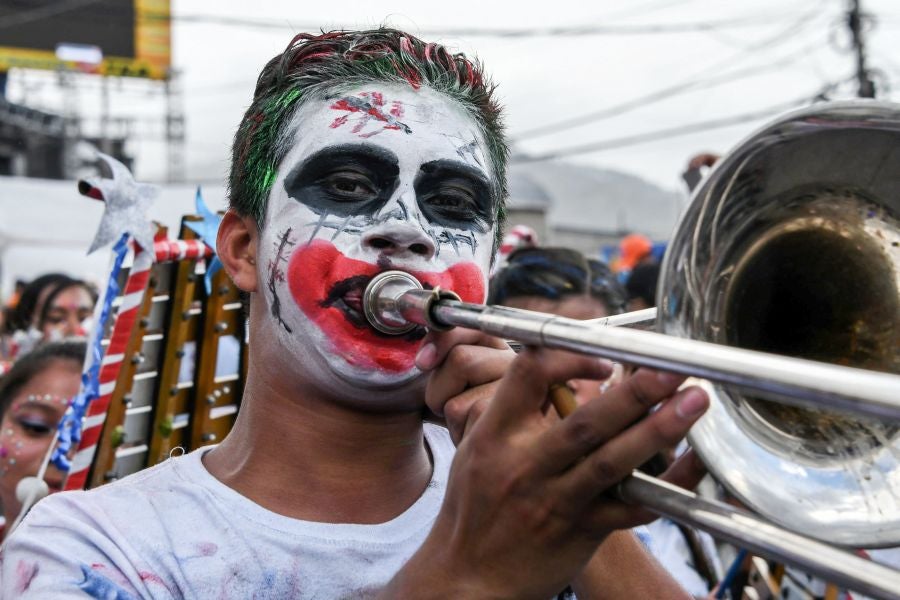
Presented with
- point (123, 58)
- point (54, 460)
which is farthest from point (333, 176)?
point (123, 58)

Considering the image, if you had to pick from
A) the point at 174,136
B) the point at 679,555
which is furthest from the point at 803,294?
the point at 174,136

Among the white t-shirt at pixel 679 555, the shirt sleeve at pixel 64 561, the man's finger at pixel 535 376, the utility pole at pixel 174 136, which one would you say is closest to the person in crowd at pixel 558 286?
the white t-shirt at pixel 679 555

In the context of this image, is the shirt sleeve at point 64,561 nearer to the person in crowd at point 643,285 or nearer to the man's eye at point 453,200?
the man's eye at point 453,200

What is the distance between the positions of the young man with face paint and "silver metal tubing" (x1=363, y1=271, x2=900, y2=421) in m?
0.15

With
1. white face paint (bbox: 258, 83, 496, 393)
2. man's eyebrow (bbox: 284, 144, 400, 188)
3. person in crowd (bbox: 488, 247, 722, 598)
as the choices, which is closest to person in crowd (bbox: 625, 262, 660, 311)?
person in crowd (bbox: 488, 247, 722, 598)

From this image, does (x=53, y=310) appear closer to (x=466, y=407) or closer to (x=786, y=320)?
(x=466, y=407)

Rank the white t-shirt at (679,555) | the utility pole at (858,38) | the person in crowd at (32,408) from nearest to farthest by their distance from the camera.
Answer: the white t-shirt at (679,555), the person in crowd at (32,408), the utility pole at (858,38)

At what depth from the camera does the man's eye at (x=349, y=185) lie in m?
1.97

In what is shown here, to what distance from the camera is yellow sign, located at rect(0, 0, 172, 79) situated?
27703 mm

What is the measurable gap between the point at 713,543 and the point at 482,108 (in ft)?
7.69

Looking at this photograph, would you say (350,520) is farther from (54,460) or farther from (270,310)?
(54,460)

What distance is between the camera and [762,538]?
1100mm

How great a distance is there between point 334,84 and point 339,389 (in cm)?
67

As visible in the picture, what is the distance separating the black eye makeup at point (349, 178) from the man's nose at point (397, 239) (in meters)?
0.07
